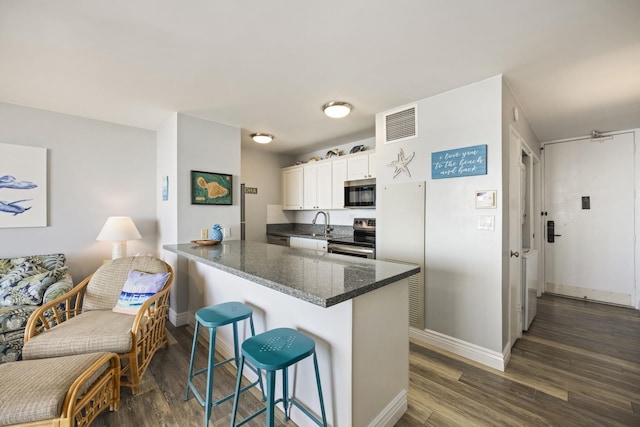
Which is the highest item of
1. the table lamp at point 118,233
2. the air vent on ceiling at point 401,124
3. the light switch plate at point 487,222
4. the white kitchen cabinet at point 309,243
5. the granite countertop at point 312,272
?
the air vent on ceiling at point 401,124

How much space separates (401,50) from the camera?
1.90 meters

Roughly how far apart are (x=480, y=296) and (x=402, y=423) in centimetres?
127

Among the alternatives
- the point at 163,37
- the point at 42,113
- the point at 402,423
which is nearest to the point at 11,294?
the point at 42,113

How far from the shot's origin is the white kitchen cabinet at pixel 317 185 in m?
4.36

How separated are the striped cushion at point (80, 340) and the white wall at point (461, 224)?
264 centimetres

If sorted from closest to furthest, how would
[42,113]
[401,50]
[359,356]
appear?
[359,356] < [401,50] < [42,113]

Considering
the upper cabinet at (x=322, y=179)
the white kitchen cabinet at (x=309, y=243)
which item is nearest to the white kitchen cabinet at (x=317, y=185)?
the upper cabinet at (x=322, y=179)

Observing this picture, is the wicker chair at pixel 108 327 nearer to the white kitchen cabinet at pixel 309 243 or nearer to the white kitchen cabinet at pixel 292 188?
the white kitchen cabinet at pixel 309 243

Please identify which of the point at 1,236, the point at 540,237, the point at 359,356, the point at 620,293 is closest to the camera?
the point at 359,356

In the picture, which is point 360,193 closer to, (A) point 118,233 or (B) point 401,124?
(B) point 401,124

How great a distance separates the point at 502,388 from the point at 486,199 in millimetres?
1456

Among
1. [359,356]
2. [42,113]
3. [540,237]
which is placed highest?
[42,113]

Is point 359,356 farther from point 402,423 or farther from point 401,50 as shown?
point 401,50

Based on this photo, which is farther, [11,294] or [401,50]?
[11,294]
